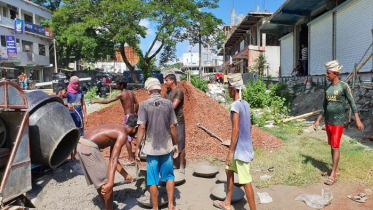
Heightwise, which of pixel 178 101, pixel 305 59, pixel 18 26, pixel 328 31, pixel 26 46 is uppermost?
pixel 18 26

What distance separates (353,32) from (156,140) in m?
8.49

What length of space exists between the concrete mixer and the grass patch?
3.11 meters

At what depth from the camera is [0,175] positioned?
3.97m

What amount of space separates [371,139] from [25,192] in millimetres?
6520

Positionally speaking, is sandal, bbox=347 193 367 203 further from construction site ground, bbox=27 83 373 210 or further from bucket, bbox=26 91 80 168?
bucket, bbox=26 91 80 168

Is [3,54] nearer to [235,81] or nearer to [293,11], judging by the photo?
[293,11]

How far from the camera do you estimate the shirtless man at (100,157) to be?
11.4 ft

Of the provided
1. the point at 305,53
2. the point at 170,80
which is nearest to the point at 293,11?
the point at 305,53

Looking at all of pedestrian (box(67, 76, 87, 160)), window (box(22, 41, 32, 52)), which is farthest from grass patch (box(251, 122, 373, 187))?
window (box(22, 41, 32, 52))

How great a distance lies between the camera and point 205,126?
753 cm

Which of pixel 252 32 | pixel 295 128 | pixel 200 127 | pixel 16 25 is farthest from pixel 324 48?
pixel 16 25

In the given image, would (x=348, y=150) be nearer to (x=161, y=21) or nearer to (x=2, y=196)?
(x=2, y=196)

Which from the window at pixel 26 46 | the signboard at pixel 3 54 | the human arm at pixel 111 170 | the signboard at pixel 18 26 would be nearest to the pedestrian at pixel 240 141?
the human arm at pixel 111 170

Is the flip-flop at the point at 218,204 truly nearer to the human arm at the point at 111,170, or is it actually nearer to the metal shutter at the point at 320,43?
the human arm at the point at 111,170
